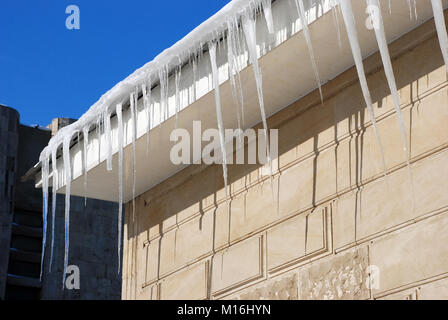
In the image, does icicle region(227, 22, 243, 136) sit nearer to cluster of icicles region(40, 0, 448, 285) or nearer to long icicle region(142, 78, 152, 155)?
cluster of icicles region(40, 0, 448, 285)

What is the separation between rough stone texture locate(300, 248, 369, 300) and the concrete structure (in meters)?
30.5

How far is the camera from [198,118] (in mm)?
9117

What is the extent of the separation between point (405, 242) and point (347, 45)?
73.8 inches

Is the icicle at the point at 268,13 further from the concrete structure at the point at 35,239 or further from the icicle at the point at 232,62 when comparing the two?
the concrete structure at the point at 35,239

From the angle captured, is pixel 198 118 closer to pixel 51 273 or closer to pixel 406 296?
pixel 406 296

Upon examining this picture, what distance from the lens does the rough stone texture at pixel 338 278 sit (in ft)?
23.6

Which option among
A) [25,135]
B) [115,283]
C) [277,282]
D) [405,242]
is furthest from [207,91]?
[25,135]

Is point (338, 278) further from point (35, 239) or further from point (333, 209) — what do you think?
point (35, 239)

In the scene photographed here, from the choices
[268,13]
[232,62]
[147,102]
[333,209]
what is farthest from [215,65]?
[333,209]

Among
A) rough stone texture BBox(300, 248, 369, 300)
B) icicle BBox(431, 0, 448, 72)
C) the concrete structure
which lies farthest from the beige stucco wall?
the concrete structure

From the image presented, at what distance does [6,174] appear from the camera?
1544 inches

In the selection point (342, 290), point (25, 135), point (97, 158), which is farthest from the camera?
point (25, 135)

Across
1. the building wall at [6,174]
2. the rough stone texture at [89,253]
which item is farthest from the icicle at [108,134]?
the building wall at [6,174]

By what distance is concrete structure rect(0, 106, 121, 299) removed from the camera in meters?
38.4
